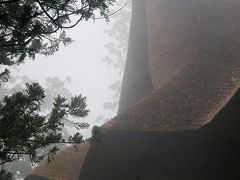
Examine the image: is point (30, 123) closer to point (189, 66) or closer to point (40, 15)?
point (40, 15)

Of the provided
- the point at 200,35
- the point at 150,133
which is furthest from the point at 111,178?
the point at 200,35

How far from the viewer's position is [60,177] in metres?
8.50

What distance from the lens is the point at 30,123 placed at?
562 centimetres

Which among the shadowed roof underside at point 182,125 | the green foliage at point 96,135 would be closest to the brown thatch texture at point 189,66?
the shadowed roof underside at point 182,125

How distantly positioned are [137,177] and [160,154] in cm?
90

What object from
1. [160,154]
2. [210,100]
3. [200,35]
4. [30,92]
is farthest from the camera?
[200,35]

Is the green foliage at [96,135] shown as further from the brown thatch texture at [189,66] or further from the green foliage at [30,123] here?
the brown thatch texture at [189,66]

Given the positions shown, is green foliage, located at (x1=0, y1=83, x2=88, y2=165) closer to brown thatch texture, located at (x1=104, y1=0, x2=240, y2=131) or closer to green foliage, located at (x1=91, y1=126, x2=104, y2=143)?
green foliage, located at (x1=91, y1=126, x2=104, y2=143)

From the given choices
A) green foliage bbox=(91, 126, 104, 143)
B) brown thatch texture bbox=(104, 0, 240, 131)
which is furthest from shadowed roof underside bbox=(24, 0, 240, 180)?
green foliage bbox=(91, 126, 104, 143)

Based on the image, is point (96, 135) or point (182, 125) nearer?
point (96, 135)

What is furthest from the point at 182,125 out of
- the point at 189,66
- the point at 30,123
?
the point at 30,123

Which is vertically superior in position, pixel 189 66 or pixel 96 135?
pixel 189 66

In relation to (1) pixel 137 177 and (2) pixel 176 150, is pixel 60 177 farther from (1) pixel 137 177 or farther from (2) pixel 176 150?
(2) pixel 176 150

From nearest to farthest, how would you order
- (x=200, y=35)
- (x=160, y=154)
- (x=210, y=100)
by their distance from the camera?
(x=210, y=100)
(x=160, y=154)
(x=200, y=35)
